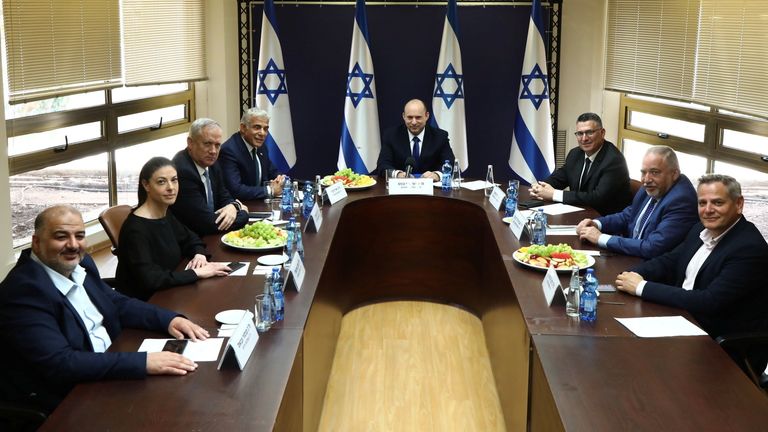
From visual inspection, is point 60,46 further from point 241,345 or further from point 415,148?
point 241,345

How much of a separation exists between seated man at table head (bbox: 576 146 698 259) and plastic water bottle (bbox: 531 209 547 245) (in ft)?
0.75

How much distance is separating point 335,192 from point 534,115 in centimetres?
261

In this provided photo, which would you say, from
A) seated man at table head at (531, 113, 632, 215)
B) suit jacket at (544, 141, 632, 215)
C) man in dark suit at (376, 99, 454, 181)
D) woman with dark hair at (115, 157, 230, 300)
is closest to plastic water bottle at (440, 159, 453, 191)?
man in dark suit at (376, 99, 454, 181)

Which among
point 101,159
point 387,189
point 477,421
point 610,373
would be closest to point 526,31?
point 387,189

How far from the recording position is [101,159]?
654cm

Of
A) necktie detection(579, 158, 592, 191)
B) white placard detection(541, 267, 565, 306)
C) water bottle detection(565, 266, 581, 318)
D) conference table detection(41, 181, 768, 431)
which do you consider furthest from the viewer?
necktie detection(579, 158, 592, 191)

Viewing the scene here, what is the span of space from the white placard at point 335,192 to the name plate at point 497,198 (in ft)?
3.24

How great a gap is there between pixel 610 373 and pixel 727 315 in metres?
1.10

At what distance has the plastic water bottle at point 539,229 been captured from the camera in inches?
173

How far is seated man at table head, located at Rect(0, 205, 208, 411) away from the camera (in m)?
2.62

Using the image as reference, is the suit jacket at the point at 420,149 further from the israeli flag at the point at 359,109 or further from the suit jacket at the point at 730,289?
Answer: the suit jacket at the point at 730,289

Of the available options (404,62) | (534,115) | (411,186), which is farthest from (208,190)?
(534,115)

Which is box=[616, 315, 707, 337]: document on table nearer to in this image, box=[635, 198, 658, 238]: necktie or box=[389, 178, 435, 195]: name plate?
box=[635, 198, 658, 238]: necktie

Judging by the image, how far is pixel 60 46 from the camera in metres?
5.50
